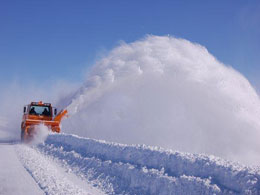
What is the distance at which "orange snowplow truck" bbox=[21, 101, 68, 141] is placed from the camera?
15406mm

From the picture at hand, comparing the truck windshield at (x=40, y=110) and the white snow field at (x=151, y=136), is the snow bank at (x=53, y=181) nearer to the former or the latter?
the white snow field at (x=151, y=136)

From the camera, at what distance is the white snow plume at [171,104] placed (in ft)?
49.9

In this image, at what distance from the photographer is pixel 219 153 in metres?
14.2

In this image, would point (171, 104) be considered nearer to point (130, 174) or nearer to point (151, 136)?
point (151, 136)

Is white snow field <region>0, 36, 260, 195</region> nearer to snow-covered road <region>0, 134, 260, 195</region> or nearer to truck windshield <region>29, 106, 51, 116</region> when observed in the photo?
snow-covered road <region>0, 134, 260, 195</region>

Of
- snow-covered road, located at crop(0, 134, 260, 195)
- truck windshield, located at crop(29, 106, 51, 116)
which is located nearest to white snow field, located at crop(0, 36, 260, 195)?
snow-covered road, located at crop(0, 134, 260, 195)

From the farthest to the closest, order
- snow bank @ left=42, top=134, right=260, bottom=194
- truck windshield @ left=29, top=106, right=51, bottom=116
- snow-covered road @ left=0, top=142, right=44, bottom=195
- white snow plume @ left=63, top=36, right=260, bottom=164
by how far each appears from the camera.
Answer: truck windshield @ left=29, top=106, right=51, bottom=116
white snow plume @ left=63, top=36, right=260, bottom=164
snow-covered road @ left=0, top=142, right=44, bottom=195
snow bank @ left=42, top=134, right=260, bottom=194

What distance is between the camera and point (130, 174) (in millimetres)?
6121

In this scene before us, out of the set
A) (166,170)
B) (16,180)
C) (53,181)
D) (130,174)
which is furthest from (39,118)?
(166,170)

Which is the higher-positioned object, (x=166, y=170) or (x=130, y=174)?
(x=166, y=170)

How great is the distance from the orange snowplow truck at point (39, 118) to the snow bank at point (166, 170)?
7697mm

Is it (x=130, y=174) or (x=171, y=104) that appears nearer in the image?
(x=130, y=174)

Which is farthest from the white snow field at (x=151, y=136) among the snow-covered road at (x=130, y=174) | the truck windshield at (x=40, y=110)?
the truck windshield at (x=40, y=110)

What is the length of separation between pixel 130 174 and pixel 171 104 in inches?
534
